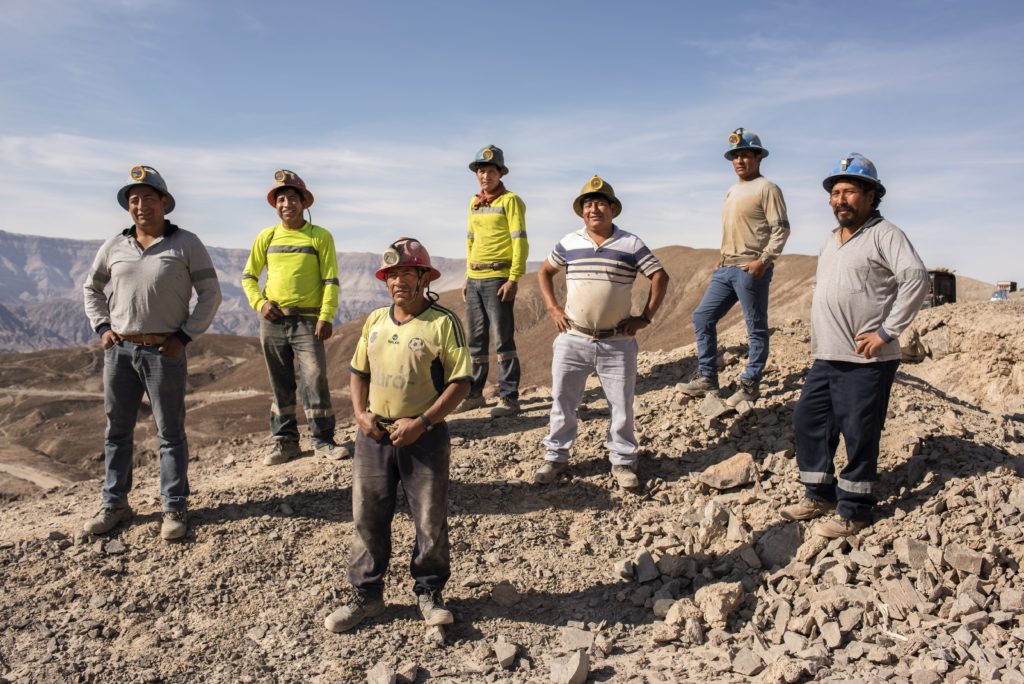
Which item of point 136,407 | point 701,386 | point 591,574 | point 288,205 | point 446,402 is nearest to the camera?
point 446,402

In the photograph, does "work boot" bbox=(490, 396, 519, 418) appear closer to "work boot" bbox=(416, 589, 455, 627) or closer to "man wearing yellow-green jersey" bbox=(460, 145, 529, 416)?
"man wearing yellow-green jersey" bbox=(460, 145, 529, 416)

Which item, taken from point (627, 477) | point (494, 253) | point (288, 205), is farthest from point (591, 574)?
point (288, 205)

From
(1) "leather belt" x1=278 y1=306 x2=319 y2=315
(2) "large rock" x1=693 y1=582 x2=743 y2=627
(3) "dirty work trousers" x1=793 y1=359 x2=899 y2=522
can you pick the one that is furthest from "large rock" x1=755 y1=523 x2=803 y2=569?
(1) "leather belt" x1=278 y1=306 x2=319 y2=315

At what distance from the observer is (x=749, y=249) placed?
547 cm

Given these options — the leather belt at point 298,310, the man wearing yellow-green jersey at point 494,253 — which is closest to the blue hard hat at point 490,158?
the man wearing yellow-green jersey at point 494,253

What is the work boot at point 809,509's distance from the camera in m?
4.32

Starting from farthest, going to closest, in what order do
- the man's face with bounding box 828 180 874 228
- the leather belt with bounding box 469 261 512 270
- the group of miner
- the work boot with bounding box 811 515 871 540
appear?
1. the leather belt with bounding box 469 261 512 270
2. the work boot with bounding box 811 515 871 540
3. the man's face with bounding box 828 180 874 228
4. the group of miner

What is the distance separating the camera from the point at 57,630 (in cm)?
393

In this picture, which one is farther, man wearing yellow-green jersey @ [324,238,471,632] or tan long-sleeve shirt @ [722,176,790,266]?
tan long-sleeve shirt @ [722,176,790,266]

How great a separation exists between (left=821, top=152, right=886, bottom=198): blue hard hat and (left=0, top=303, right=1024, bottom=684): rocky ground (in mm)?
1820

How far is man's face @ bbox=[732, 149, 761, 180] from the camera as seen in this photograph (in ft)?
17.8

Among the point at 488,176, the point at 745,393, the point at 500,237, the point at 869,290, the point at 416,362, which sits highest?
the point at 488,176

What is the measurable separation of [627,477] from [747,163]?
2618 mm

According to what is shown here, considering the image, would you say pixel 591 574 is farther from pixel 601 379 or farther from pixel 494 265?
pixel 494 265
